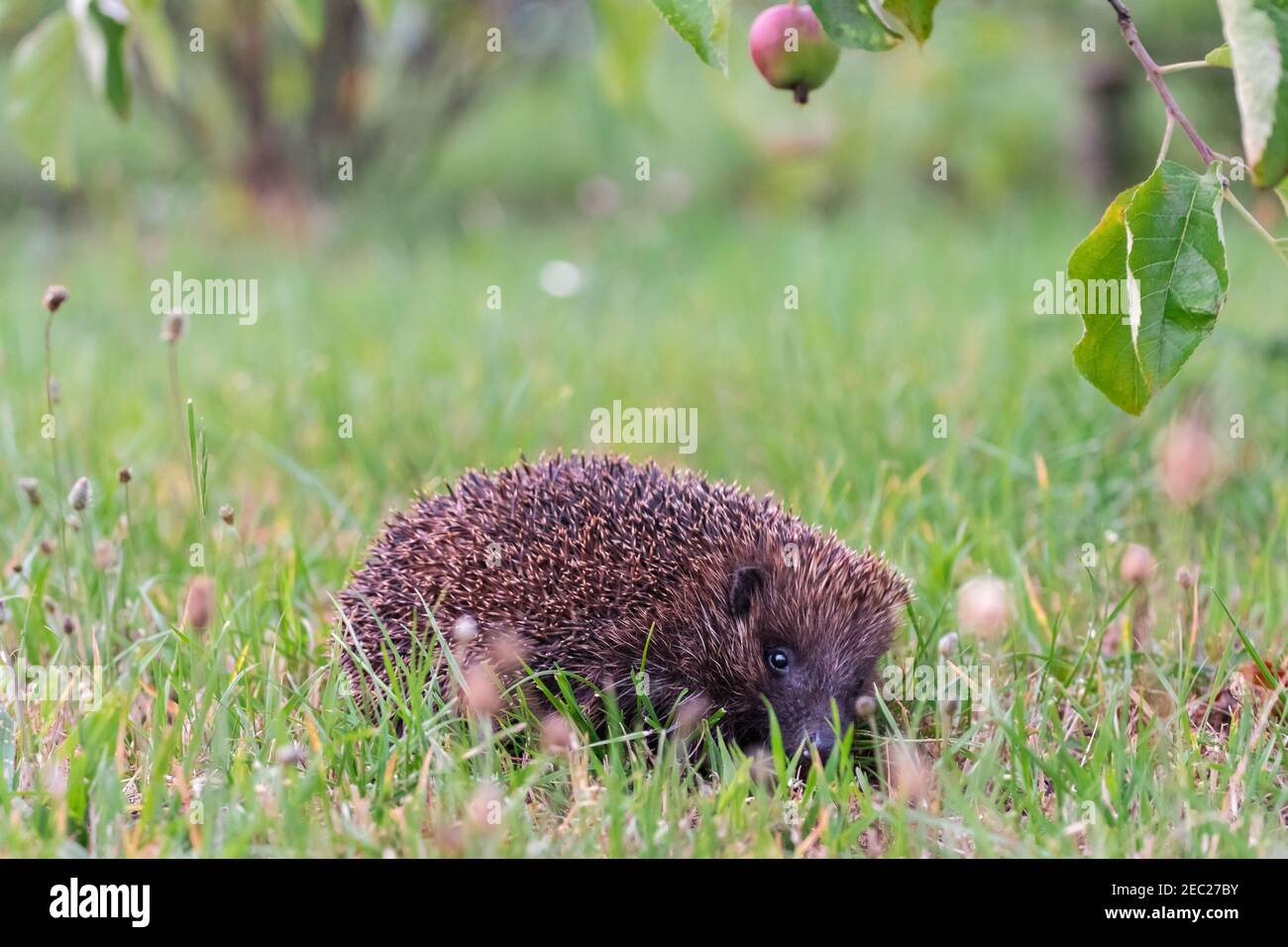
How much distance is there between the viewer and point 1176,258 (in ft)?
8.44

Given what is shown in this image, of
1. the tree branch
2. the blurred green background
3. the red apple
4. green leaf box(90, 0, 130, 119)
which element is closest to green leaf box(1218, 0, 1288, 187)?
the tree branch

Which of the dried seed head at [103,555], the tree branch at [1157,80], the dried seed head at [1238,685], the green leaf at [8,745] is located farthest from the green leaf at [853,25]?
the dried seed head at [103,555]

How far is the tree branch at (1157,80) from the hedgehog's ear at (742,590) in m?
1.61

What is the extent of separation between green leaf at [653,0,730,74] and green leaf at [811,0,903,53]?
184 mm

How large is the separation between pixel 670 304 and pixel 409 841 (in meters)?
6.17

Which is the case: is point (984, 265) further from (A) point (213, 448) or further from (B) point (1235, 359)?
(A) point (213, 448)

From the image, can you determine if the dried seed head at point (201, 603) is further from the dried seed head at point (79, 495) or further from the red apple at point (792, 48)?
the red apple at point (792, 48)

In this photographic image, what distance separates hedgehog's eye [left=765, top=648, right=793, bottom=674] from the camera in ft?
12.1

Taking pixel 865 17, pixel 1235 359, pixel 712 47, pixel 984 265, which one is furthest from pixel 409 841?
pixel 984 265

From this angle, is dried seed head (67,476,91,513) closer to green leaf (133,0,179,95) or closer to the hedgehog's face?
green leaf (133,0,179,95)

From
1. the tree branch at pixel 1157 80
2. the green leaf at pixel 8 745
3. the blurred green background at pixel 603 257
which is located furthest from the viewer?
the blurred green background at pixel 603 257

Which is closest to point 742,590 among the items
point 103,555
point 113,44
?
point 103,555

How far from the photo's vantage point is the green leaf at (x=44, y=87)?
11.4 feet

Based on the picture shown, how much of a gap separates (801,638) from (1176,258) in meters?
1.50
